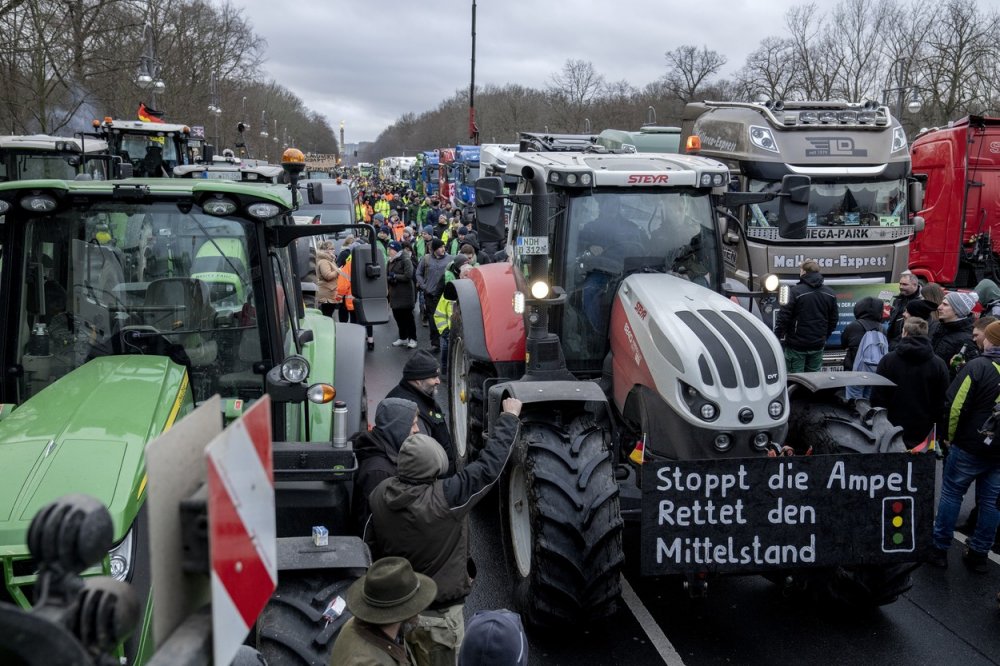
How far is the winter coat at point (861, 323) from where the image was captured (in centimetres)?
939

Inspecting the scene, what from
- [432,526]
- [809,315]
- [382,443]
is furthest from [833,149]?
[432,526]

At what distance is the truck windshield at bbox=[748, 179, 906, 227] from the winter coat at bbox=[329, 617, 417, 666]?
34.8 feet

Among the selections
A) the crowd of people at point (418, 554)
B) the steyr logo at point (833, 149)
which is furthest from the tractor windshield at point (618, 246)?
the steyr logo at point (833, 149)

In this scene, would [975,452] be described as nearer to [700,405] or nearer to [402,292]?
[700,405]

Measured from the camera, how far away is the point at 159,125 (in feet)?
60.4

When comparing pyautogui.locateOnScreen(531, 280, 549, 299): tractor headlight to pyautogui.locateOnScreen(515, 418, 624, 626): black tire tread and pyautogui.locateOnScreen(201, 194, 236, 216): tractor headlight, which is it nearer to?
pyautogui.locateOnScreen(515, 418, 624, 626): black tire tread

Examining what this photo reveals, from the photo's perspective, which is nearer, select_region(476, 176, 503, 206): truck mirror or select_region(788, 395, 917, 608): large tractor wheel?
select_region(788, 395, 917, 608): large tractor wheel

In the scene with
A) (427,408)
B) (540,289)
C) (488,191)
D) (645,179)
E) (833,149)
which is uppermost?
(833,149)

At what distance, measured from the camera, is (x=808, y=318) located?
10.2 meters

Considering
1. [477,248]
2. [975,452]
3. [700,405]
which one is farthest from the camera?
[477,248]

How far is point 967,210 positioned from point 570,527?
1337 centimetres

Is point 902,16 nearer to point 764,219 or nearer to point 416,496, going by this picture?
point 764,219

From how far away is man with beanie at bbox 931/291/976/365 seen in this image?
Answer: 26.6 feet

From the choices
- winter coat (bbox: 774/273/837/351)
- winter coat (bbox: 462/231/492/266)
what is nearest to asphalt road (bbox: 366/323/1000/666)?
winter coat (bbox: 774/273/837/351)
